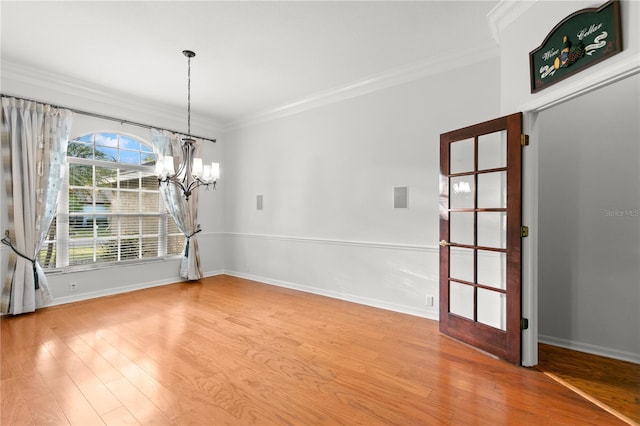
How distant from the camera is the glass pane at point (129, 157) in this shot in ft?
16.4

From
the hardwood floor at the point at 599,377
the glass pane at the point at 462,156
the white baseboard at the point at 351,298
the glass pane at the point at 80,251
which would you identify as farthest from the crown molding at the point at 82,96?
the hardwood floor at the point at 599,377

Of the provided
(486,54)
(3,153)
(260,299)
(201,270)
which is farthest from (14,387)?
(486,54)

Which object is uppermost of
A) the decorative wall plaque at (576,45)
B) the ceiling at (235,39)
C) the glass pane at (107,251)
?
the ceiling at (235,39)

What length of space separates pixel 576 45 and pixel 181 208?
5.56m

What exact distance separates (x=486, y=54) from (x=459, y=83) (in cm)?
37

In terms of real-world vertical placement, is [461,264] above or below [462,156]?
below

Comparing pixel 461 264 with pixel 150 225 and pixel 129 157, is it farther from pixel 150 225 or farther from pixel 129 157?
pixel 129 157

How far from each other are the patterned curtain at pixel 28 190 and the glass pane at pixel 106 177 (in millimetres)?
576

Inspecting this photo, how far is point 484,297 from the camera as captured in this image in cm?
302

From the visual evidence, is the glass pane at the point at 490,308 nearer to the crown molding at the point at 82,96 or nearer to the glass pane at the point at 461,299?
the glass pane at the point at 461,299

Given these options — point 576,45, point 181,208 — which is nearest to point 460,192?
point 576,45

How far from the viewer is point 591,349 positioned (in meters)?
2.84

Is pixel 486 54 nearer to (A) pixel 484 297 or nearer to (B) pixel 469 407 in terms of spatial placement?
(A) pixel 484 297

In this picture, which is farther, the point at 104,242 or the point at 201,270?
the point at 201,270
